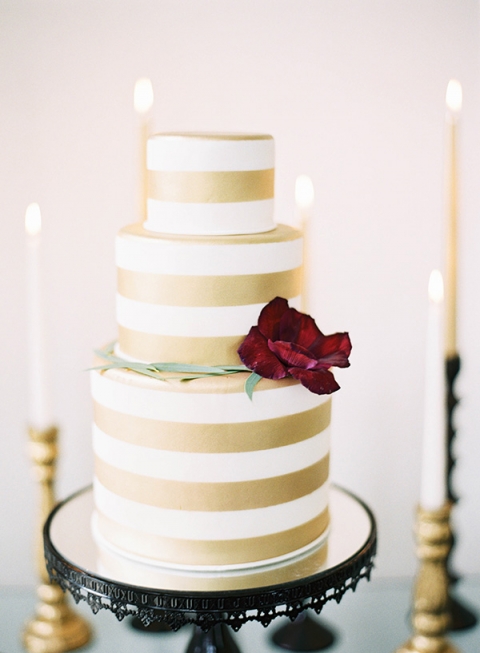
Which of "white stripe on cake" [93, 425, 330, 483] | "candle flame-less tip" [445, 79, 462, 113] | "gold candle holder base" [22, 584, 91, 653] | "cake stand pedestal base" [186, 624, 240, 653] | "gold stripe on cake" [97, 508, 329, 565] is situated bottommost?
"gold candle holder base" [22, 584, 91, 653]

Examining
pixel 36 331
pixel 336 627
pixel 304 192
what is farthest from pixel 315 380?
pixel 336 627

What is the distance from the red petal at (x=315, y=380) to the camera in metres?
0.89

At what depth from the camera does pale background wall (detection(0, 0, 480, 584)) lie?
1.44 metres

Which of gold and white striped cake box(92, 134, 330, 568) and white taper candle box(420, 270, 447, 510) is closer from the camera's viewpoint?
gold and white striped cake box(92, 134, 330, 568)

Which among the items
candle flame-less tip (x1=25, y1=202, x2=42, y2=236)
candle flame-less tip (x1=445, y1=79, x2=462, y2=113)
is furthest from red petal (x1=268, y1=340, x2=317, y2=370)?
candle flame-less tip (x1=445, y1=79, x2=462, y2=113)

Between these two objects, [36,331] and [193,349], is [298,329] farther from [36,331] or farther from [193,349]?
[36,331]

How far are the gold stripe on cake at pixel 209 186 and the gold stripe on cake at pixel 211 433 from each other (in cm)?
28

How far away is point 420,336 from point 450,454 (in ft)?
0.97

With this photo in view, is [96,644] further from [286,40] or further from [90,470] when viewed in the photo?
[286,40]

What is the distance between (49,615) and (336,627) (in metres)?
0.59

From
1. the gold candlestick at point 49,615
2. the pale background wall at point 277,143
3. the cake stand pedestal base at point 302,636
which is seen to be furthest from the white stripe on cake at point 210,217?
the cake stand pedestal base at point 302,636

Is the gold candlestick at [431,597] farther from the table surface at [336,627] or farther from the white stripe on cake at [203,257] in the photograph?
the white stripe on cake at [203,257]

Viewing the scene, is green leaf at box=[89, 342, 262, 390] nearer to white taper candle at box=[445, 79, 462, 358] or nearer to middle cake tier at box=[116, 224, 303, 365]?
middle cake tier at box=[116, 224, 303, 365]

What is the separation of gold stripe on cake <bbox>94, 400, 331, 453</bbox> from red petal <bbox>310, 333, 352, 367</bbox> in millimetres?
74
